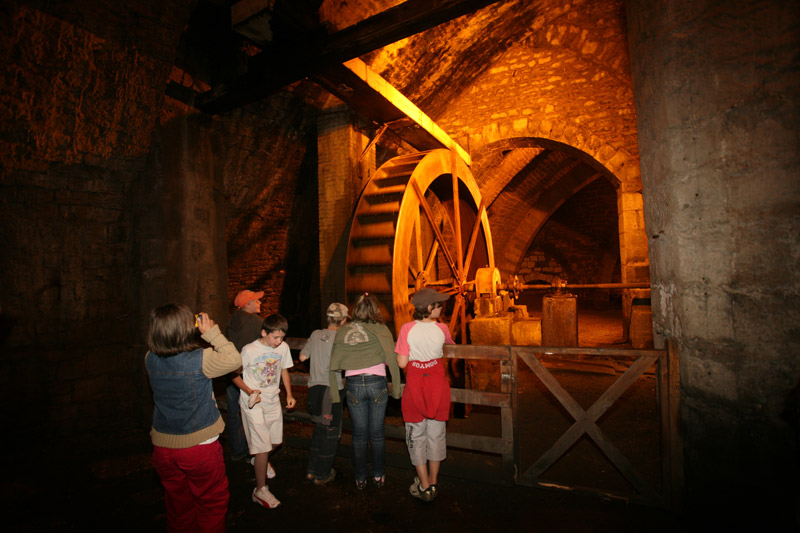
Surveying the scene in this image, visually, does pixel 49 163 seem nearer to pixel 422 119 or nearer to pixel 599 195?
pixel 422 119

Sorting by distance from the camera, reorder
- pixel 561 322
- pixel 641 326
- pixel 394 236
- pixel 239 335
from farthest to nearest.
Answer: pixel 641 326, pixel 561 322, pixel 394 236, pixel 239 335

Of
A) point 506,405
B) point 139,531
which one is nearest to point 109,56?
point 139,531

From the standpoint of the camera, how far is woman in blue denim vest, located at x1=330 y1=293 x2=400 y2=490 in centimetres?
276

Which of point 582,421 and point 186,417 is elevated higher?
point 186,417

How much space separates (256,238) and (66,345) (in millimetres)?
3701

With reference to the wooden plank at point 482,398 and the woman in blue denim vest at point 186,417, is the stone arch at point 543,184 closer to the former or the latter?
the wooden plank at point 482,398

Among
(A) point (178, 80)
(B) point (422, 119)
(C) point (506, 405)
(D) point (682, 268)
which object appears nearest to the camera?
(D) point (682, 268)

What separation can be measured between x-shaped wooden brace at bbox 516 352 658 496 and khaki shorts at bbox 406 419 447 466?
67cm

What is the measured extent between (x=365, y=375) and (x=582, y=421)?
1.46 metres

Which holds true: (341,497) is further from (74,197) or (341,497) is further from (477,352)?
(74,197)

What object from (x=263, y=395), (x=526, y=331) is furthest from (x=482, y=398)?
(x=526, y=331)

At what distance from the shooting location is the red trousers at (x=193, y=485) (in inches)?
78.9

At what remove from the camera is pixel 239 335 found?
3.28m

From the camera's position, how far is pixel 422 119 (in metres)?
6.26
